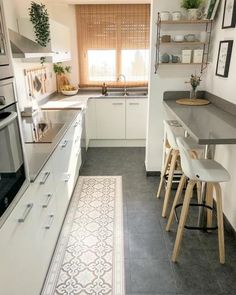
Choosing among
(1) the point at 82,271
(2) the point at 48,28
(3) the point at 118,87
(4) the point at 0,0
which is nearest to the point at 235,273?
(1) the point at 82,271

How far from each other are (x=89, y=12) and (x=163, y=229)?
12.1ft

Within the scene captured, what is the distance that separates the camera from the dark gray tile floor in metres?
1.76

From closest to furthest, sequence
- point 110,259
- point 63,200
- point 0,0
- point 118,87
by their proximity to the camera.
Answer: point 0,0 < point 110,259 < point 63,200 < point 118,87

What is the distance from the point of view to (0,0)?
1060 millimetres

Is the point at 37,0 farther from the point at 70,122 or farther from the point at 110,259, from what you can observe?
the point at 110,259

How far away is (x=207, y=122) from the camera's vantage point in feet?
6.64

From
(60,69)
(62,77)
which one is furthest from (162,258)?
(62,77)

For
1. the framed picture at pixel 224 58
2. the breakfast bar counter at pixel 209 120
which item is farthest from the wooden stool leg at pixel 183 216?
the framed picture at pixel 224 58

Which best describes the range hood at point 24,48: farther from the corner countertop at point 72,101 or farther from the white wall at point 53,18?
the corner countertop at point 72,101

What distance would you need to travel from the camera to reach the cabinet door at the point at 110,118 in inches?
165

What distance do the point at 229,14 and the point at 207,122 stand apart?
3.48 feet

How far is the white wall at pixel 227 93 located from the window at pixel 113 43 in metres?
1.95

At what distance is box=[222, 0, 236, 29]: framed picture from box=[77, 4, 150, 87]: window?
7.09ft

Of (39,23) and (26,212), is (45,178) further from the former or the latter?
(39,23)
